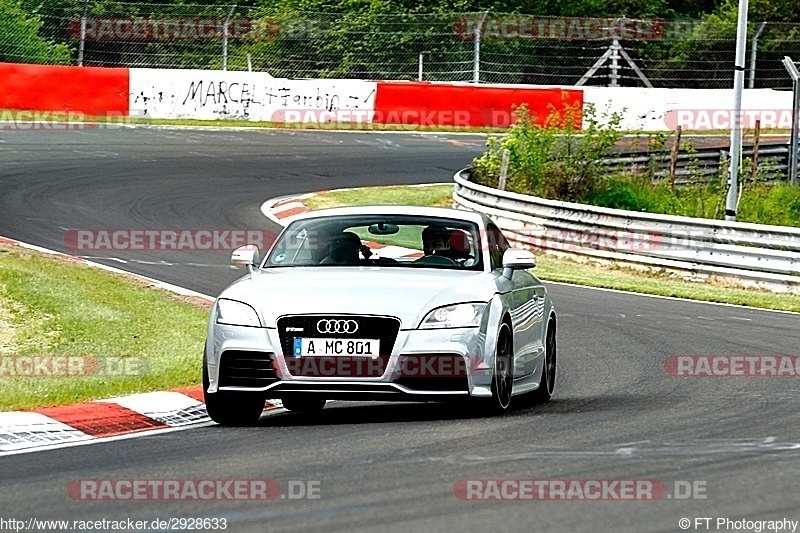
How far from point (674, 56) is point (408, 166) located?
17.4 metres

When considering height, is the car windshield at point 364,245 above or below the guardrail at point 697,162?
above

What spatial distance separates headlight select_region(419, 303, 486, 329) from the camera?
9.70 m

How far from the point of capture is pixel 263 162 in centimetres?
3266

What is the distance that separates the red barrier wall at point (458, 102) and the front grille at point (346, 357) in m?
30.5

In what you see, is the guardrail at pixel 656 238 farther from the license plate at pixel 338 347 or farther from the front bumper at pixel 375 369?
the license plate at pixel 338 347

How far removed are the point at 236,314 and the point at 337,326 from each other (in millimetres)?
684

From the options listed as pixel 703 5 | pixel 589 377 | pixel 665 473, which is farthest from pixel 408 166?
pixel 703 5

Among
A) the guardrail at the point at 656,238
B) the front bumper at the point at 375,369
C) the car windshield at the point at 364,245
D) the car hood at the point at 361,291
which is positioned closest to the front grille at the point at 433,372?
the front bumper at the point at 375,369

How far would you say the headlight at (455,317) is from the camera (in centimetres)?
970

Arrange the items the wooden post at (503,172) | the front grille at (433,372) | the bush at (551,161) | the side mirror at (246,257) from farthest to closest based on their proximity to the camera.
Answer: the bush at (551,161)
the wooden post at (503,172)
the side mirror at (246,257)
the front grille at (433,372)

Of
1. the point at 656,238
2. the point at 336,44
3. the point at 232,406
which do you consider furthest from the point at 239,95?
the point at 232,406

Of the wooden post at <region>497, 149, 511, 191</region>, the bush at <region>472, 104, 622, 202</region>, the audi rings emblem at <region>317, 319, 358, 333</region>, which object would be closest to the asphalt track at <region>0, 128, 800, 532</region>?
the audi rings emblem at <region>317, 319, 358, 333</region>

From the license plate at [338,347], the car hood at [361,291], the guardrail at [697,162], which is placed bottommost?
the guardrail at [697,162]

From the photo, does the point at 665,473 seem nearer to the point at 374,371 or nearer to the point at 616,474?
the point at 616,474
